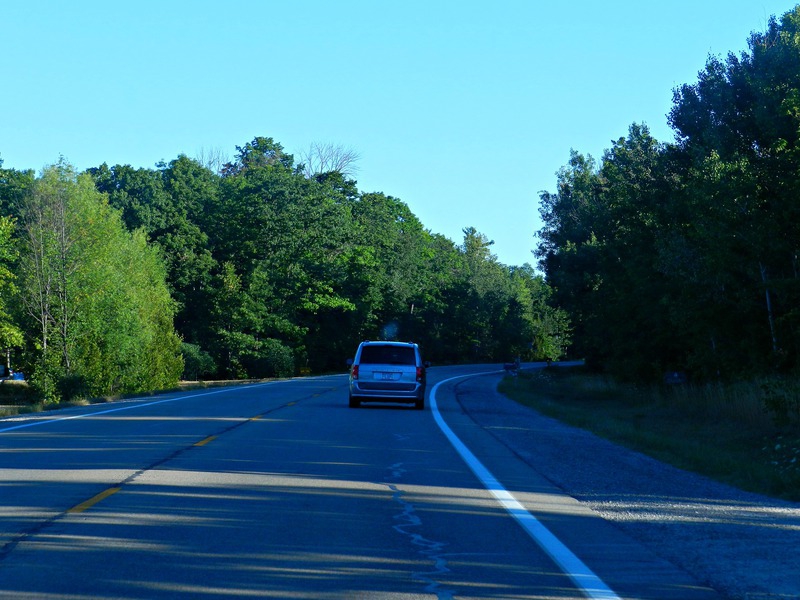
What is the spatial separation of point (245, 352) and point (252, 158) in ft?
114

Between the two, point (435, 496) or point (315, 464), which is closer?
point (435, 496)

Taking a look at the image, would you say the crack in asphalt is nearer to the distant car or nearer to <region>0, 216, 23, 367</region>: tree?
the distant car

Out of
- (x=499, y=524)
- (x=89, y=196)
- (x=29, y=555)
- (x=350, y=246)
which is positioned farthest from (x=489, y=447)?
(x=350, y=246)

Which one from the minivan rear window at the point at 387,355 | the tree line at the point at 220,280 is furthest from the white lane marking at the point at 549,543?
the tree line at the point at 220,280

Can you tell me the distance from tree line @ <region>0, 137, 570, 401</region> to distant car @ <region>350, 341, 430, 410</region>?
28.4 m

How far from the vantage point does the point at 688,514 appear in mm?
9742

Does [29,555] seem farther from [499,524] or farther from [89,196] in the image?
[89,196]

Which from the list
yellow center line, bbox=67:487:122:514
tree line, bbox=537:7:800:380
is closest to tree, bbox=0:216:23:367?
tree line, bbox=537:7:800:380

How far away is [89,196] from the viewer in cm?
Answer: 5944

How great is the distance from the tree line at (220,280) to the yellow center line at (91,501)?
41373mm

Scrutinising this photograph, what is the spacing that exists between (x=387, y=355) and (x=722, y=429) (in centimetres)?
862

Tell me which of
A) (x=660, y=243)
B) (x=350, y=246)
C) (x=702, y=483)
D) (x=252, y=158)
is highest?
(x=252, y=158)

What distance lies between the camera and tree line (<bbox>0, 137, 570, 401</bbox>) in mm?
57781

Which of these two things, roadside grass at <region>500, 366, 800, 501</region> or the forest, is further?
the forest
